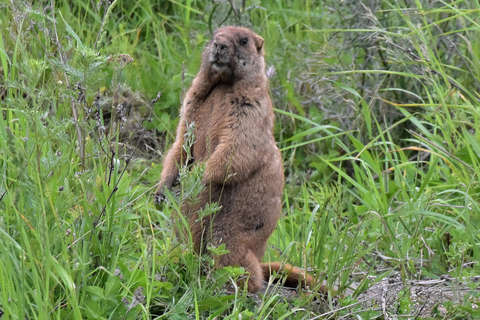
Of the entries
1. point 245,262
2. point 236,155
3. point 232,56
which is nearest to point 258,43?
point 232,56

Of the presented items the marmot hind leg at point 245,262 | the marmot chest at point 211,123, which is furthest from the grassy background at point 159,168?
the marmot chest at point 211,123

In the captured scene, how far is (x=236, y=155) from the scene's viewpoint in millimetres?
3832

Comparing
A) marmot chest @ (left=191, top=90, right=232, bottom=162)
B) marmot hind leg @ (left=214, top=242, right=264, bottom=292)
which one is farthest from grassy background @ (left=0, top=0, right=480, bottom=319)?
marmot chest @ (left=191, top=90, right=232, bottom=162)

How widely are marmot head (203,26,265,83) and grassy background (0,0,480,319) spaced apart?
0.46 m

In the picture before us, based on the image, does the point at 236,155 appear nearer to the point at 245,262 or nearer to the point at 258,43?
the point at 245,262

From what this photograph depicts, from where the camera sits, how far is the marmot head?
13.0ft

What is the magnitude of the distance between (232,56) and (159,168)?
4.40 ft

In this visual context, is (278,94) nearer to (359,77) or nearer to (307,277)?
(359,77)

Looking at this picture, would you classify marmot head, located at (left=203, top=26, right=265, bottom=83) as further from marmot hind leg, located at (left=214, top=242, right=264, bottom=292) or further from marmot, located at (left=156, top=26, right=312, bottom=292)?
marmot hind leg, located at (left=214, top=242, right=264, bottom=292)

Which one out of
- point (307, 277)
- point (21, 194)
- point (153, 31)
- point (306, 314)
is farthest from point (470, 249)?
point (153, 31)

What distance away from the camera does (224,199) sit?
387 cm

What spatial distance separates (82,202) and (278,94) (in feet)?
10.2

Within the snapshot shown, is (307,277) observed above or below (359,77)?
below

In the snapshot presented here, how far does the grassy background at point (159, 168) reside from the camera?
117 inches
